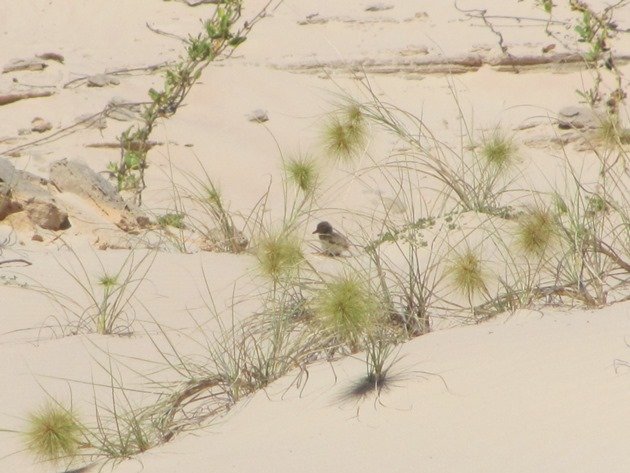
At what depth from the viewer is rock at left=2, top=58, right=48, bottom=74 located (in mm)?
7975

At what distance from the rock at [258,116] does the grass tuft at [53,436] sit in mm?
5037

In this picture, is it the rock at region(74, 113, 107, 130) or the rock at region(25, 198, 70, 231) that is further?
the rock at region(74, 113, 107, 130)

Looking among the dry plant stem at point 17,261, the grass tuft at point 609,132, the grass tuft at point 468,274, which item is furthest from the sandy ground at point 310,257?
the grass tuft at point 609,132

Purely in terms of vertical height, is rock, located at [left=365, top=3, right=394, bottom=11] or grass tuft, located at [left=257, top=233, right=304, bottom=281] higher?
grass tuft, located at [left=257, top=233, right=304, bottom=281]

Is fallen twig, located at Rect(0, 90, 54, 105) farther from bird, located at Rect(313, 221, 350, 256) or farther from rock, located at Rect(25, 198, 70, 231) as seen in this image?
bird, located at Rect(313, 221, 350, 256)

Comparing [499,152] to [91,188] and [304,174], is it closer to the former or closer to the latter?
[304,174]

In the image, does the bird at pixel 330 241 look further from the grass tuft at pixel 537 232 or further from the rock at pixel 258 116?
the rock at pixel 258 116

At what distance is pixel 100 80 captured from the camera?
7.78 meters

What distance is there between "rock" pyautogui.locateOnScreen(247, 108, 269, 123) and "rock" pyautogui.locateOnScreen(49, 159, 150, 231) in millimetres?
2099

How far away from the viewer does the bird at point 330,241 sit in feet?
14.4

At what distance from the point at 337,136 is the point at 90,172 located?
2.40 metres

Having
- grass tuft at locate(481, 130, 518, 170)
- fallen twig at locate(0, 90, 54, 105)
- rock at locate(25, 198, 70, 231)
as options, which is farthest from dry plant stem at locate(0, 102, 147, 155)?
grass tuft at locate(481, 130, 518, 170)

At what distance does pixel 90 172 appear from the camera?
221 inches

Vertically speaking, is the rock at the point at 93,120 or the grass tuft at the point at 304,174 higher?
the grass tuft at the point at 304,174
